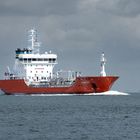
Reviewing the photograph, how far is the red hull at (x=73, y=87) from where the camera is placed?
121062 millimetres

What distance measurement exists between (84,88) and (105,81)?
4160mm

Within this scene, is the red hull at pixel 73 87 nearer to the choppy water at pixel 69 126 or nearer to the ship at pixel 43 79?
the ship at pixel 43 79

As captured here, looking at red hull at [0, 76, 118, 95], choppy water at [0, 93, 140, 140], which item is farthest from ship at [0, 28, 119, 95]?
choppy water at [0, 93, 140, 140]

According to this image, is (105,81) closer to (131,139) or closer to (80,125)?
(80,125)

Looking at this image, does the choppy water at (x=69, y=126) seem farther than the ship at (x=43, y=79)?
No

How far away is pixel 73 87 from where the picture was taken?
4801 inches

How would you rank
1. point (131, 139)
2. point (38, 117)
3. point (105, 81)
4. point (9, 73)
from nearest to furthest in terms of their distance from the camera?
point (131, 139) → point (38, 117) → point (105, 81) → point (9, 73)

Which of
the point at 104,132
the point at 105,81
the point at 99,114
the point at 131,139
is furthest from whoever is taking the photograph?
the point at 105,81

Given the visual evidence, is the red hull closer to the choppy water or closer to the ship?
the ship

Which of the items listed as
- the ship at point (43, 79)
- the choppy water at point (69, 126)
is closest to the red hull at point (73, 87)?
the ship at point (43, 79)

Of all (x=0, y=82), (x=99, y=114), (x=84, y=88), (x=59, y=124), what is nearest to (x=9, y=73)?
(x=0, y=82)

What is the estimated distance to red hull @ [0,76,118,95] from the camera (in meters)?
121

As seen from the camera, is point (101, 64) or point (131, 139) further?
point (101, 64)

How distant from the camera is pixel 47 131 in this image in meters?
53.6
